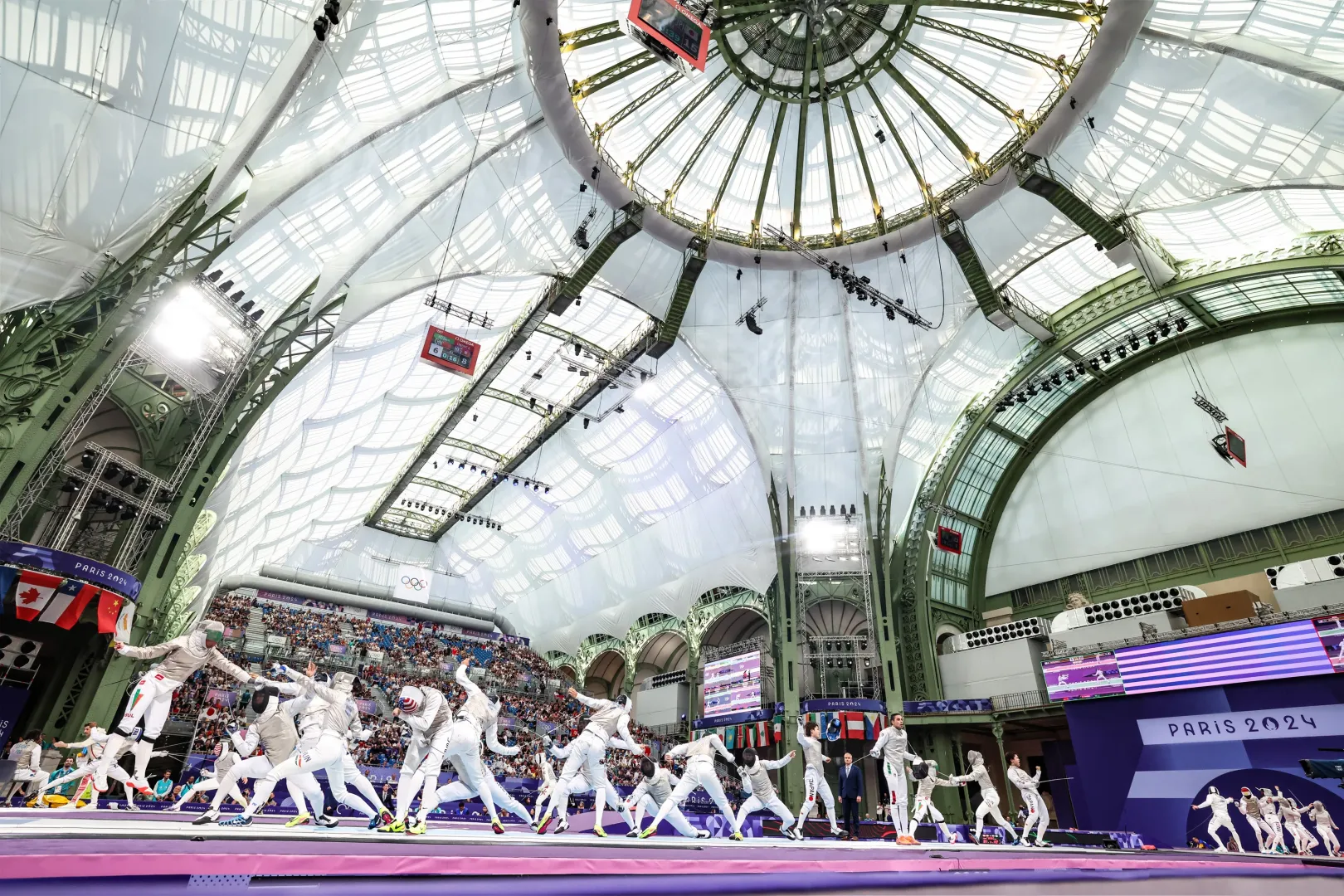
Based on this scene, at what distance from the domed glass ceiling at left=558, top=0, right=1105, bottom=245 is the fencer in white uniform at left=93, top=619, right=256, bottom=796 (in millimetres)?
20780

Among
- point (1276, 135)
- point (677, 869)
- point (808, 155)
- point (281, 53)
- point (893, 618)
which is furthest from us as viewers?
point (893, 618)

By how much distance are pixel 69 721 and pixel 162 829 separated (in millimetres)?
17637

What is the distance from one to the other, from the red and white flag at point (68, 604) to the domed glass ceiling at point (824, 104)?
21035 millimetres

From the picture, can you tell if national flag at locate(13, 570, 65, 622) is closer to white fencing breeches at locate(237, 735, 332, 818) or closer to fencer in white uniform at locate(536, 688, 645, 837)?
white fencing breeches at locate(237, 735, 332, 818)

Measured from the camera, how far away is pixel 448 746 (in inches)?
344

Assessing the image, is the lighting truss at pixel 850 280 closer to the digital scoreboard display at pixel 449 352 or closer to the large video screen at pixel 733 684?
the digital scoreboard display at pixel 449 352

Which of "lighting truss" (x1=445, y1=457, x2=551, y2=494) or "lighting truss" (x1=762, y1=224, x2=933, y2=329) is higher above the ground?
"lighting truss" (x1=762, y1=224, x2=933, y2=329)

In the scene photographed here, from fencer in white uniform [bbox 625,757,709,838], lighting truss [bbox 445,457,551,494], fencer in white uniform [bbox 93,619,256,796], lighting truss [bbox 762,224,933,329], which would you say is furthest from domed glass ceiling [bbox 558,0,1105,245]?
fencer in white uniform [bbox 625,757,709,838]

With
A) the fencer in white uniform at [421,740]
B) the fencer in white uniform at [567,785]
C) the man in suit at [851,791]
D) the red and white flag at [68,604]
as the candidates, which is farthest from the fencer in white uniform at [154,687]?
the man in suit at [851,791]

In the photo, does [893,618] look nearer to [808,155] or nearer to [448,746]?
[808,155]

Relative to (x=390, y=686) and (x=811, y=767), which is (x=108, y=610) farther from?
(x=390, y=686)

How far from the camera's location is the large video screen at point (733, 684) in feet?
124

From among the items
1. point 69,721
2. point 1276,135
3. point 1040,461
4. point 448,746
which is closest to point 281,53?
point 448,746

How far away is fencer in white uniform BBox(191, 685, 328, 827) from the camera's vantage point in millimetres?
8305
